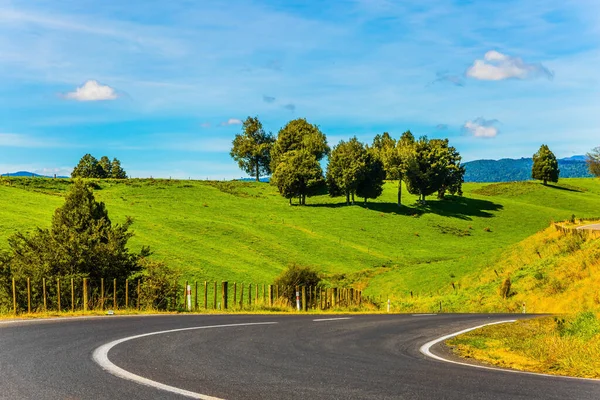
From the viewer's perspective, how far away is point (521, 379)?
870cm

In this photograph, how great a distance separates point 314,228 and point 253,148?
201 ft

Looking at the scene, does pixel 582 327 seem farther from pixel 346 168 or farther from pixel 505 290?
pixel 346 168

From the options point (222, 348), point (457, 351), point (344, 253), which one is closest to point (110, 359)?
point (222, 348)

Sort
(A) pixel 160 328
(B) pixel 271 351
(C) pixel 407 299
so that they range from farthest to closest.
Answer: (C) pixel 407 299
(A) pixel 160 328
(B) pixel 271 351

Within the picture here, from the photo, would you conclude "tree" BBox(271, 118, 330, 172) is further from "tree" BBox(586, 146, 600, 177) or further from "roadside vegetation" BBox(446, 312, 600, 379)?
"roadside vegetation" BBox(446, 312, 600, 379)

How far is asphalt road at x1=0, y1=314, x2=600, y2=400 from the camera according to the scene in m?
7.06

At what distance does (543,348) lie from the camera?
12.2 m

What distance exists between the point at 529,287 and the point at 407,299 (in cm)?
1113

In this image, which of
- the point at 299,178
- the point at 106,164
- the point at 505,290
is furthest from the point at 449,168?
the point at 106,164

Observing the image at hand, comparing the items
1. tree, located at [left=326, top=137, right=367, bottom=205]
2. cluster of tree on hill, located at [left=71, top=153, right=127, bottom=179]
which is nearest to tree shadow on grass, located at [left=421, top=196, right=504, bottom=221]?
tree, located at [left=326, top=137, right=367, bottom=205]

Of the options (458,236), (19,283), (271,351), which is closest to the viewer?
(271,351)

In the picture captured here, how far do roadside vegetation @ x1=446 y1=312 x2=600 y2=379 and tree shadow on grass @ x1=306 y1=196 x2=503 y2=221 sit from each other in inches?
3665

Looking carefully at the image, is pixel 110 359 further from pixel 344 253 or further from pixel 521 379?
pixel 344 253

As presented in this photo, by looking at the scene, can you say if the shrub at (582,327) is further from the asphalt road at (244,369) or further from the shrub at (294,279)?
the shrub at (294,279)
